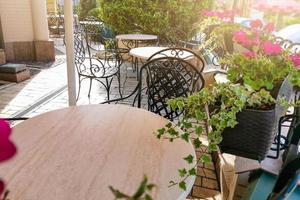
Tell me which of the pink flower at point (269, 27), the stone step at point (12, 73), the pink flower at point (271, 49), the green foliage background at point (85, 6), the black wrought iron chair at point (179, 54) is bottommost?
the stone step at point (12, 73)

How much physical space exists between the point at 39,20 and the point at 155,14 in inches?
100.0

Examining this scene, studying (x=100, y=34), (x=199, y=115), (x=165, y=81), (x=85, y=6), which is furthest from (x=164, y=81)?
(x=85, y=6)

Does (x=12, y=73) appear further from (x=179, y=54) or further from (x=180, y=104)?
(x=180, y=104)

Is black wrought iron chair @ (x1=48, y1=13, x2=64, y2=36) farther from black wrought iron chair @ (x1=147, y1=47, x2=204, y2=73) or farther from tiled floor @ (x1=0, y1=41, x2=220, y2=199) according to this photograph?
black wrought iron chair @ (x1=147, y1=47, x2=204, y2=73)

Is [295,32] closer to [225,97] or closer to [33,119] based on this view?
[225,97]

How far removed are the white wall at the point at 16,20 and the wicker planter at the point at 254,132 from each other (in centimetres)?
593

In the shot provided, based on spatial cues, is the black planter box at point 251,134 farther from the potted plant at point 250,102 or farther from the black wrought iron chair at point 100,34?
the black wrought iron chair at point 100,34

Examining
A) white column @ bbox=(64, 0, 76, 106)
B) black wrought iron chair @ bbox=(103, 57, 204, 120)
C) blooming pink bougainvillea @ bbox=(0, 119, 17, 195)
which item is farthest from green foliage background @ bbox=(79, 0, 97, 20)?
blooming pink bougainvillea @ bbox=(0, 119, 17, 195)

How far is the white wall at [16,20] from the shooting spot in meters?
5.55

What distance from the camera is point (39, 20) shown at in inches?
230

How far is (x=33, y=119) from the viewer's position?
4.15 ft

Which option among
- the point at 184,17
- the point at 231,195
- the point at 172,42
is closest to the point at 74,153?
the point at 231,195

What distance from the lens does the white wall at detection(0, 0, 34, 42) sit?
18.2 feet

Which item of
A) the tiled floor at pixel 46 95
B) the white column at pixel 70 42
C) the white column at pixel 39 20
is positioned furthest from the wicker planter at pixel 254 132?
the white column at pixel 39 20
